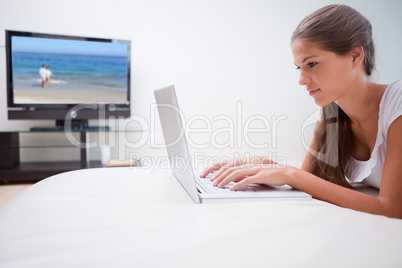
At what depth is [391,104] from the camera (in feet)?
2.98

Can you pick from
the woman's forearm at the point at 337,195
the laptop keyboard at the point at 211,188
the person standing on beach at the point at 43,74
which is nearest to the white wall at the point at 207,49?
the person standing on beach at the point at 43,74

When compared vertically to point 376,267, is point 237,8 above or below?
above

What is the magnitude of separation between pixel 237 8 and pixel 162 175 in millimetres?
2841

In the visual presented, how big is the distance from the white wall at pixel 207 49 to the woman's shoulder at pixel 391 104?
2.46 meters

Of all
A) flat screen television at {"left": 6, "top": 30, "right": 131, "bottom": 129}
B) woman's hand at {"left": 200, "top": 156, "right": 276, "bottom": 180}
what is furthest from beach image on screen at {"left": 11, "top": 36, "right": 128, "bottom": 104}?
woman's hand at {"left": 200, "top": 156, "right": 276, "bottom": 180}

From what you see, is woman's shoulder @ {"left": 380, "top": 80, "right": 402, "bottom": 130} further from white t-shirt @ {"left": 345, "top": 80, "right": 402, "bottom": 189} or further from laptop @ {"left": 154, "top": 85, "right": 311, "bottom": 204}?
laptop @ {"left": 154, "top": 85, "right": 311, "bottom": 204}

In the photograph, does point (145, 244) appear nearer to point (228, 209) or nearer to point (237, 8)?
point (228, 209)

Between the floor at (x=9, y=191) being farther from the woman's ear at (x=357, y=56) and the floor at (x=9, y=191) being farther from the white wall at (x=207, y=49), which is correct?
the woman's ear at (x=357, y=56)

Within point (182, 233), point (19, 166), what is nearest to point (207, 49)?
point (19, 166)

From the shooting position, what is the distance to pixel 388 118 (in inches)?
35.6

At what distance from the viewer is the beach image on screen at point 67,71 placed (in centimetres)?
267

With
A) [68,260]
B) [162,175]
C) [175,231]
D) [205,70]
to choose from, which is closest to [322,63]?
[162,175]

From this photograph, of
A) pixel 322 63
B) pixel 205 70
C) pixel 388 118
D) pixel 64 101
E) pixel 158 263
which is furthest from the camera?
pixel 205 70

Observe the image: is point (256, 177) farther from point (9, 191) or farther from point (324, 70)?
point (9, 191)
